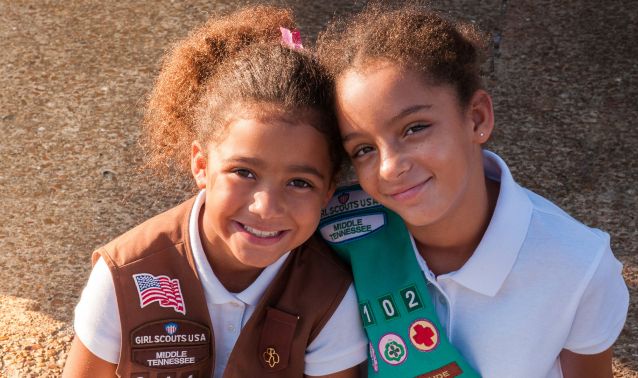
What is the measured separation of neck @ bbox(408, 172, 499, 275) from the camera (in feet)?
7.28

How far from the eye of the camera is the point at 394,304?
7.32 ft

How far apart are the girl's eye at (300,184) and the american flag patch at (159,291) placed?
390 millimetres

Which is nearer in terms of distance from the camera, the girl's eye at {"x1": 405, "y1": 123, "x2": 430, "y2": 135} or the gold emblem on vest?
the girl's eye at {"x1": 405, "y1": 123, "x2": 430, "y2": 135}

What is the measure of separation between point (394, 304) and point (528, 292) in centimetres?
32

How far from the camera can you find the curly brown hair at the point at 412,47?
2.09m

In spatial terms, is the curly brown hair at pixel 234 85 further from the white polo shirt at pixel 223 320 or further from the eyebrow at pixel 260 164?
the white polo shirt at pixel 223 320

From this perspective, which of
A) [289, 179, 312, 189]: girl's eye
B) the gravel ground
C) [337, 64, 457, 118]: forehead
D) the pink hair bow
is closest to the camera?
[337, 64, 457, 118]: forehead

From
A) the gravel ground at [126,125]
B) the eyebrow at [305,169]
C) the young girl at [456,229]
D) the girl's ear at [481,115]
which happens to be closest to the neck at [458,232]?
the young girl at [456,229]

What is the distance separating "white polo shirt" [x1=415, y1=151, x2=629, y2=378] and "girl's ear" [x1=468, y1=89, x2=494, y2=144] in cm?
15

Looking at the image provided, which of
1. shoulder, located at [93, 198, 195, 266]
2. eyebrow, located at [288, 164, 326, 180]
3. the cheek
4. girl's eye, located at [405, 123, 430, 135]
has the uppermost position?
girl's eye, located at [405, 123, 430, 135]

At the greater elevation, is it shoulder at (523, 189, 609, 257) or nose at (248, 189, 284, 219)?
nose at (248, 189, 284, 219)

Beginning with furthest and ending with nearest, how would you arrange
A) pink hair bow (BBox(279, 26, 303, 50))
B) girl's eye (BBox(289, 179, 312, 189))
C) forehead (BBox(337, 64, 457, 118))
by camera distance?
pink hair bow (BBox(279, 26, 303, 50))
girl's eye (BBox(289, 179, 312, 189))
forehead (BBox(337, 64, 457, 118))

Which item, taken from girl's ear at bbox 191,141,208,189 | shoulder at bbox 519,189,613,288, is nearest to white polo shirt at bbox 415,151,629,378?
shoulder at bbox 519,189,613,288

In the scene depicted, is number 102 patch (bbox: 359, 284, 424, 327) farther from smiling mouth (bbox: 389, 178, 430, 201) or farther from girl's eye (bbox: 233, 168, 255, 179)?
girl's eye (bbox: 233, 168, 255, 179)
